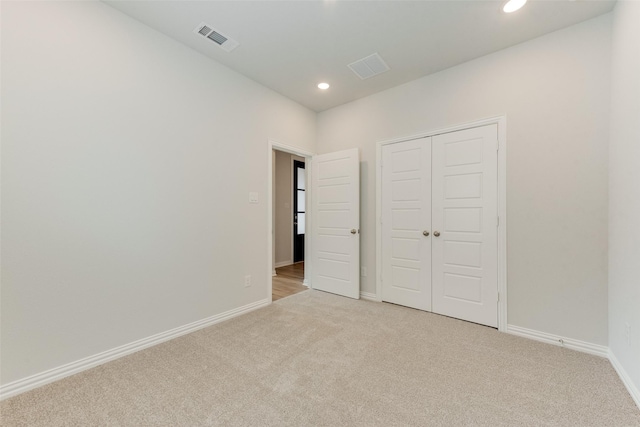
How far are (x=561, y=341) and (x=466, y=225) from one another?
1.25 meters

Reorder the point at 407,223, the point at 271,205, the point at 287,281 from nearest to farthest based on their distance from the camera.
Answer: the point at 407,223
the point at 271,205
the point at 287,281

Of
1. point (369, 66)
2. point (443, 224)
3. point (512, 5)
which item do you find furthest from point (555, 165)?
point (369, 66)

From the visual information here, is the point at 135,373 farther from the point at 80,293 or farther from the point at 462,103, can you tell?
the point at 462,103

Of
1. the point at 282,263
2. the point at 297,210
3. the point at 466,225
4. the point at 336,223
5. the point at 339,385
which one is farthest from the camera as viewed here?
the point at 297,210

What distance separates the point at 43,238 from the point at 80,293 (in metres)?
0.47

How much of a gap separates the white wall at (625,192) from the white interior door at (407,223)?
4.67 ft

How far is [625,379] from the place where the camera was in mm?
1708

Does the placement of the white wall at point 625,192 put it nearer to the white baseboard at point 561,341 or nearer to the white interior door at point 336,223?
the white baseboard at point 561,341

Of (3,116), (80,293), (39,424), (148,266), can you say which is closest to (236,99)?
(3,116)

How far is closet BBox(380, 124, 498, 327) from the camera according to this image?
2.60 meters

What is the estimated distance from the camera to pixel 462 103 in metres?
2.78

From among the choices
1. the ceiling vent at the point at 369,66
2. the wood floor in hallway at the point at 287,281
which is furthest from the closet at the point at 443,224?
the wood floor in hallway at the point at 287,281

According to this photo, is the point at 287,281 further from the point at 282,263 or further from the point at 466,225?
the point at 466,225

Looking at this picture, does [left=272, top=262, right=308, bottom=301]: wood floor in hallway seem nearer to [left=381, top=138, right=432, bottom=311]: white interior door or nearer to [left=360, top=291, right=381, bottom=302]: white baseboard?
[left=360, top=291, right=381, bottom=302]: white baseboard
